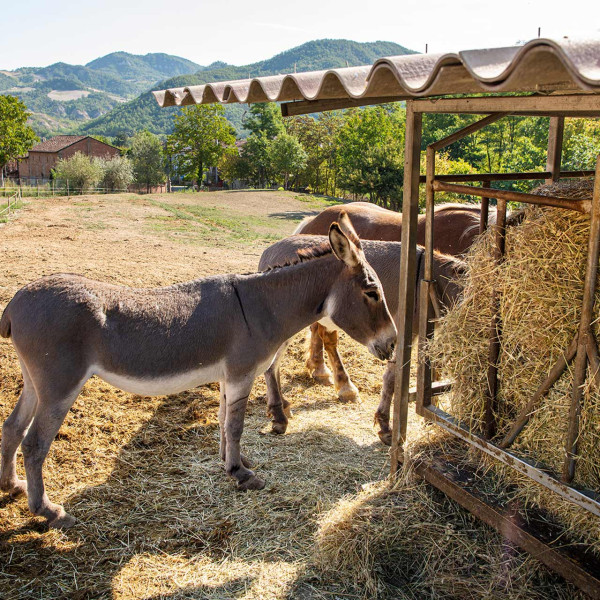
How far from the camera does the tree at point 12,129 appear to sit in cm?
5256

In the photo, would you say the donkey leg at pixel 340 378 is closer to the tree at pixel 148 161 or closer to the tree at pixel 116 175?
the tree at pixel 116 175

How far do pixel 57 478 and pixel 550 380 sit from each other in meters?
3.76

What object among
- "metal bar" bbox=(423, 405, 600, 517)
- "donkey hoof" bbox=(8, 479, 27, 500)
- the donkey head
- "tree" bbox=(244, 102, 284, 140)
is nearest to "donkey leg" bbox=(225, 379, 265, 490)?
the donkey head

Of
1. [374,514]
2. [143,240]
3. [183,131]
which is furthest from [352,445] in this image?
[183,131]

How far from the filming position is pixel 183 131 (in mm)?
65438

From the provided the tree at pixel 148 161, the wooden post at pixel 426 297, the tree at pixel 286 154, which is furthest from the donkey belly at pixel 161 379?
the tree at pixel 148 161

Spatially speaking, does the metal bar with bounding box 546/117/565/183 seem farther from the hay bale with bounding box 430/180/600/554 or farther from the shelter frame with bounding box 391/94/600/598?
the hay bale with bounding box 430/180/600/554

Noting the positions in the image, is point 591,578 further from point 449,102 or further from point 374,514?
point 449,102

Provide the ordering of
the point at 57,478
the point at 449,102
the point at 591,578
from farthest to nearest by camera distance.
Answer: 1. the point at 57,478
2. the point at 449,102
3. the point at 591,578

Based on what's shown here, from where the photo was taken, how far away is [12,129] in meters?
53.1

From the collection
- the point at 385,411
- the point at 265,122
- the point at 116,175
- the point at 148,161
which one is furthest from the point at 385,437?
the point at 148,161

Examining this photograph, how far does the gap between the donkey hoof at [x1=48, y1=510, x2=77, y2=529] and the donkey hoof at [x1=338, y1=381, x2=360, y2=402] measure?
10.2ft

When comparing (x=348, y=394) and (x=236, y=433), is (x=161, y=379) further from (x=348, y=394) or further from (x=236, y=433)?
(x=348, y=394)

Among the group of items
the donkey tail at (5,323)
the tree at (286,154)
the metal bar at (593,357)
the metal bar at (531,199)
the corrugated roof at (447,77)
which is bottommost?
the donkey tail at (5,323)
